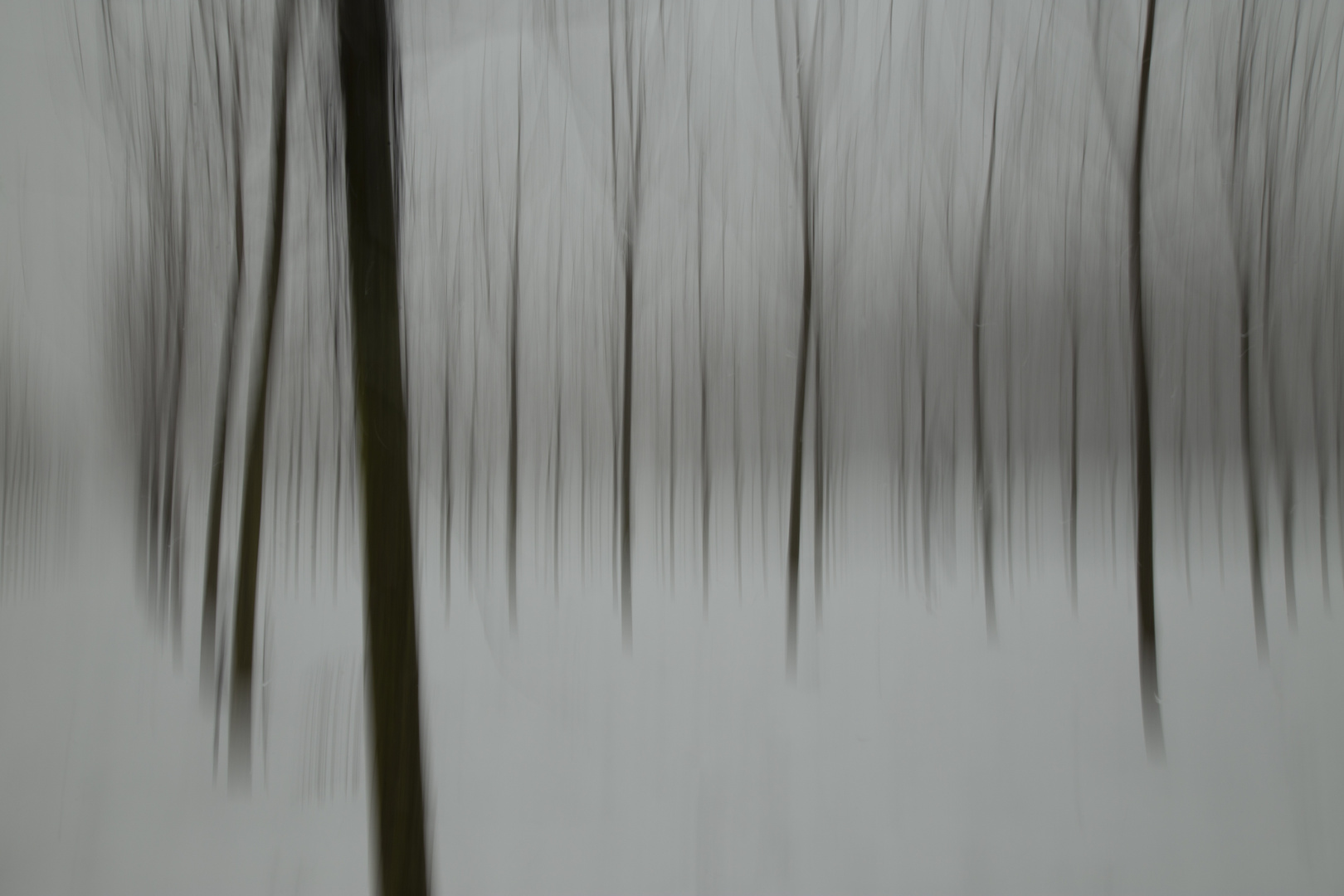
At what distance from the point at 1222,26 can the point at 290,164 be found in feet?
2.85

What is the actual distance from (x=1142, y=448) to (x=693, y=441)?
401 mm

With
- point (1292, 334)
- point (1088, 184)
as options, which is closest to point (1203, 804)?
point (1292, 334)

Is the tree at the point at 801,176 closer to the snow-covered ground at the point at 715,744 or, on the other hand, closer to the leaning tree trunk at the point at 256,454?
the snow-covered ground at the point at 715,744

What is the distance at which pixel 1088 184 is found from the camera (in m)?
0.59

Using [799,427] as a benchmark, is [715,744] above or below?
below

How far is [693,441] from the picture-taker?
0.62 meters

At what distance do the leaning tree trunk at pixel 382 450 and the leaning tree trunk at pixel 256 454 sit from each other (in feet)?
0.21

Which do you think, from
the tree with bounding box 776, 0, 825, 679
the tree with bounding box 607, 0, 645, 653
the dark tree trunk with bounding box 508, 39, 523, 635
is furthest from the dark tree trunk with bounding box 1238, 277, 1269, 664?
the dark tree trunk with bounding box 508, 39, 523, 635

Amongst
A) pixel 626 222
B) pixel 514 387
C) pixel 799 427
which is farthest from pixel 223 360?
pixel 799 427

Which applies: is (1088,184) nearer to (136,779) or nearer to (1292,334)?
(1292,334)

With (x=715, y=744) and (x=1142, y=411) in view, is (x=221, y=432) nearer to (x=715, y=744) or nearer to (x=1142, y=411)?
(x=715, y=744)

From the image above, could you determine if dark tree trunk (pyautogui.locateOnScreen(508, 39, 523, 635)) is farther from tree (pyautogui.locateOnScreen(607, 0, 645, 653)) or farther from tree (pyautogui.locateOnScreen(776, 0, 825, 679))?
tree (pyautogui.locateOnScreen(776, 0, 825, 679))

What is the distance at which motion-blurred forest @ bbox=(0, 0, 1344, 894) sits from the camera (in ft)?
1.89

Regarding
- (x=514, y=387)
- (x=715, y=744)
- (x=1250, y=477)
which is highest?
(x=514, y=387)
